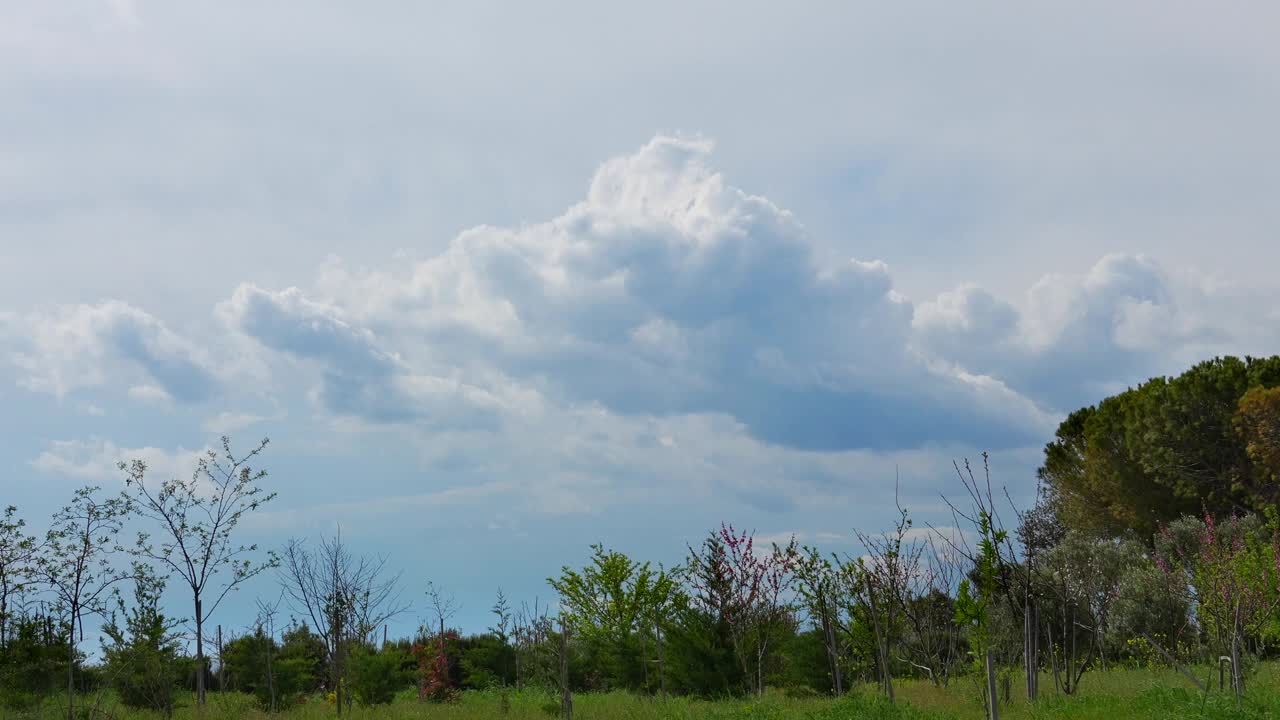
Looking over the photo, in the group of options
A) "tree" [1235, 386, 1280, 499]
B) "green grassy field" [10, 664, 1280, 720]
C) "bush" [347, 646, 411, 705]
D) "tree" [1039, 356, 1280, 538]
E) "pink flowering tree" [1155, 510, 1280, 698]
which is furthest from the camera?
"tree" [1039, 356, 1280, 538]

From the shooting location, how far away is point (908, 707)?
51.7 ft

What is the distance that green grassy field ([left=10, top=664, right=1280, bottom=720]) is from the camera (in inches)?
553

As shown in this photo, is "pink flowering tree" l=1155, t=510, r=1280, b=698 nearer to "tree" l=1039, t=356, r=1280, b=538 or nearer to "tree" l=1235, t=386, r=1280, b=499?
"tree" l=1235, t=386, r=1280, b=499

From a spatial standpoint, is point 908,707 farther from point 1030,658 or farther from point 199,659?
point 199,659

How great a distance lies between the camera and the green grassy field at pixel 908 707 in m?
14.0

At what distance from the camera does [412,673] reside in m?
30.7

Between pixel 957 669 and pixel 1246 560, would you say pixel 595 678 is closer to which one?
pixel 957 669

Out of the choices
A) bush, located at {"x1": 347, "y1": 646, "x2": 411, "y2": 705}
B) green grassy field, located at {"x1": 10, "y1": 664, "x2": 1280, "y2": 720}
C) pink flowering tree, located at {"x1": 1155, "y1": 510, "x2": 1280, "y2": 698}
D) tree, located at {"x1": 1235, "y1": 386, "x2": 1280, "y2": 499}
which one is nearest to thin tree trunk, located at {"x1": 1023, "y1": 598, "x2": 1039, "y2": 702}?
green grassy field, located at {"x1": 10, "y1": 664, "x2": 1280, "y2": 720}

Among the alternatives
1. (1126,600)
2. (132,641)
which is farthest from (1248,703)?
(132,641)

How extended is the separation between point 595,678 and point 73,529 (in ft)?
48.4

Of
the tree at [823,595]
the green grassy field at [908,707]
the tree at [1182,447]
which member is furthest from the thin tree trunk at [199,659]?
the tree at [1182,447]

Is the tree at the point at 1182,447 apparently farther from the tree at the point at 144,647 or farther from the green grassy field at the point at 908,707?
the tree at the point at 144,647

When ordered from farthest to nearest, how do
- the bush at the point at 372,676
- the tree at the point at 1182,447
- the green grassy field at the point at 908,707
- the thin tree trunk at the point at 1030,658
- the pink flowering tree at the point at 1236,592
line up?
the tree at the point at 1182,447 < the bush at the point at 372,676 < the thin tree trunk at the point at 1030,658 < the pink flowering tree at the point at 1236,592 < the green grassy field at the point at 908,707

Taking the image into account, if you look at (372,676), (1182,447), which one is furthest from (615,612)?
(1182,447)
